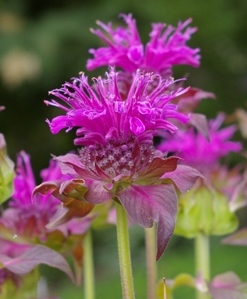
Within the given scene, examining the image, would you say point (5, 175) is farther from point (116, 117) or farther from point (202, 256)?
point (202, 256)

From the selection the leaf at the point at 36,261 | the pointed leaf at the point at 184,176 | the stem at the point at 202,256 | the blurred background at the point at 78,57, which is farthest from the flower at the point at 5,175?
the blurred background at the point at 78,57

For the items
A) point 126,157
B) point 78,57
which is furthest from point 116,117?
point 78,57

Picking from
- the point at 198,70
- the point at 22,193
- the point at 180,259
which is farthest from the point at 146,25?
A: the point at 22,193

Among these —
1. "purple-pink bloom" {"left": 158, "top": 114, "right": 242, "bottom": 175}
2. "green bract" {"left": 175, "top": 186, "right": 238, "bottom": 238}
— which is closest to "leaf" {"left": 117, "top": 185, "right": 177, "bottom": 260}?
"green bract" {"left": 175, "top": 186, "right": 238, "bottom": 238}

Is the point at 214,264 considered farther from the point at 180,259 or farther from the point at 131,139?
the point at 131,139

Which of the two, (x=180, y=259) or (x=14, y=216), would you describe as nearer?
(x=14, y=216)

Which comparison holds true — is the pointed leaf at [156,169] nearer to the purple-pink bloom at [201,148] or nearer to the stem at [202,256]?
the stem at [202,256]
